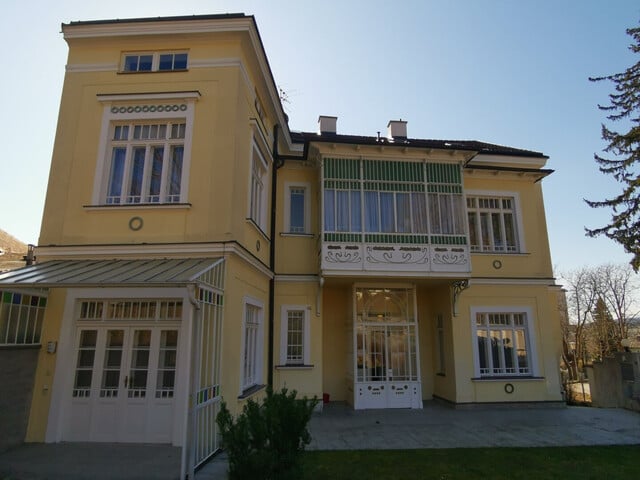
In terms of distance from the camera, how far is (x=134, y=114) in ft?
27.4

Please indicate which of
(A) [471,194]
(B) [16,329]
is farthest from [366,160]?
(B) [16,329]

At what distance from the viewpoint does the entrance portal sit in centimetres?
1117

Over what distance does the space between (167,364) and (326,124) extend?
32.9ft

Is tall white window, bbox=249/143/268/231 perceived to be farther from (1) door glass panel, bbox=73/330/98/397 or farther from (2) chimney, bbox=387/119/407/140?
(2) chimney, bbox=387/119/407/140

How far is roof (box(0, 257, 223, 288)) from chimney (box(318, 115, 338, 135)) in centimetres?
852

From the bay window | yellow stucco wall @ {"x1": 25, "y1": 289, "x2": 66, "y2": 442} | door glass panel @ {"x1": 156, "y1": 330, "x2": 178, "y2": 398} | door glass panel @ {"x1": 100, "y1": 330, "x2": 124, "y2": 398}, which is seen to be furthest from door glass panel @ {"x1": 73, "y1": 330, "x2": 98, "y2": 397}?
the bay window

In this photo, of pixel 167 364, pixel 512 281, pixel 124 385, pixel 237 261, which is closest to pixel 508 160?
pixel 512 281

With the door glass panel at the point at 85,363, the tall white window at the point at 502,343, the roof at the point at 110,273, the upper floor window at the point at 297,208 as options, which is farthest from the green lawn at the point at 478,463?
the upper floor window at the point at 297,208

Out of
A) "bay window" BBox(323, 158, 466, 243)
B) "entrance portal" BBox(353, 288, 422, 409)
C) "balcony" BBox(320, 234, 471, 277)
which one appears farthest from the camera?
"entrance portal" BBox(353, 288, 422, 409)

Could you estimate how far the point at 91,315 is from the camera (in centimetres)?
756

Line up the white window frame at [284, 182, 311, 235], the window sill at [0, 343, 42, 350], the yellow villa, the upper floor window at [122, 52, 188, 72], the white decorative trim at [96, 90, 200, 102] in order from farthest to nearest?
the white window frame at [284, 182, 311, 235], the upper floor window at [122, 52, 188, 72], the white decorative trim at [96, 90, 200, 102], the yellow villa, the window sill at [0, 343, 42, 350]

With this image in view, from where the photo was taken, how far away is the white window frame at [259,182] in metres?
9.18

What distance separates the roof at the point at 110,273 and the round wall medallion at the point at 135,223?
0.68 metres

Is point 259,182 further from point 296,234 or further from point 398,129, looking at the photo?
point 398,129
